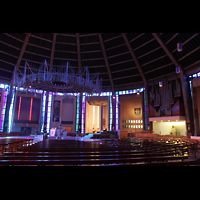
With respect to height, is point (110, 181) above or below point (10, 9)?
below

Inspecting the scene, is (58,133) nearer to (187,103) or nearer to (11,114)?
(11,114)

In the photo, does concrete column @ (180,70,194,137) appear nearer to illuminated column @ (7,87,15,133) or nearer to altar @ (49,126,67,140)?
altar @ (49,126,67,140)

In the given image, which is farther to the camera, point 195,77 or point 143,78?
point 143,78

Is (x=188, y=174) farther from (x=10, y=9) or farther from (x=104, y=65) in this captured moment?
(x=104, y=65)

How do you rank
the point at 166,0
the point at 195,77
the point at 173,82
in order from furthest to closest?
1. the point at 173,82
2. the point at 195,77
3. the point at 166,0

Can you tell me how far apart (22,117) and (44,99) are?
14.7 ft

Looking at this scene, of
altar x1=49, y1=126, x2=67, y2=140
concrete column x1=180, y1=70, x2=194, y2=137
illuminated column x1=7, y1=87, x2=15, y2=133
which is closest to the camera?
altar x1=49, y1=126, x2=67, y2=140

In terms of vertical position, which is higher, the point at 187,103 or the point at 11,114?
the point at 187,103

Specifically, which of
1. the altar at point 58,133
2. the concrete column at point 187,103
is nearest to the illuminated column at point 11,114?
the altar at point 58,133

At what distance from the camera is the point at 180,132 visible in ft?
72.6

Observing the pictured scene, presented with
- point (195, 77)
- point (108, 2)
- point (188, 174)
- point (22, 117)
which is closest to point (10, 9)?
point (108, 2)

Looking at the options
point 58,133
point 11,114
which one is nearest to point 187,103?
point 58,133

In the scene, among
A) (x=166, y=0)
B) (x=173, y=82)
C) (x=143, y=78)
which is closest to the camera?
Answer: (x=166, y=0)

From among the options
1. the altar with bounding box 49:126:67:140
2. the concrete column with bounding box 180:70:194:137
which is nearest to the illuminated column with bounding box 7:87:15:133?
the altar with bounding box 49:126:67:140
